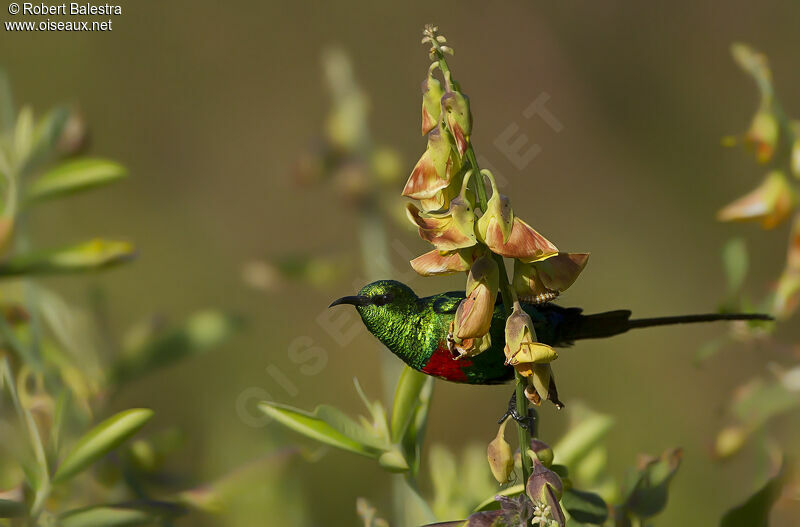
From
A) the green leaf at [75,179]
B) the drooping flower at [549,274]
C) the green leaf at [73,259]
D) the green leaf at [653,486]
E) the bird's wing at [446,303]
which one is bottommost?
the green leaf at [653,486]

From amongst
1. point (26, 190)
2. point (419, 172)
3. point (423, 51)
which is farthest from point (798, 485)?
point (423, 51)

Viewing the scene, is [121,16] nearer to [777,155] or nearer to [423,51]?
[423,51]

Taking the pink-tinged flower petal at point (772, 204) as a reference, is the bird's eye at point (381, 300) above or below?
below

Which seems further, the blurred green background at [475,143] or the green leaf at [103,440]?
the blurred green background at [475,143]

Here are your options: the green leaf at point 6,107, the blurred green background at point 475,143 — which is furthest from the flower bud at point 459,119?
the blurred green background at point 475,143

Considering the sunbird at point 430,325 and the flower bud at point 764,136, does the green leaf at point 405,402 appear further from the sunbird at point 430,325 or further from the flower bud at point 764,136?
the flower bud at point 764,136

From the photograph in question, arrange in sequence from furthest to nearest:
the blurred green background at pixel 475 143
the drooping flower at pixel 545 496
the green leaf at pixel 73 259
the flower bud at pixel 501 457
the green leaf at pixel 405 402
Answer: the blurred green background at pixel 475 143, the green leaf at pixel 73 259, the green leaf at pixel 405 402, the flower bud at pixel 501 457, the drooping flower at pixel 545 496
